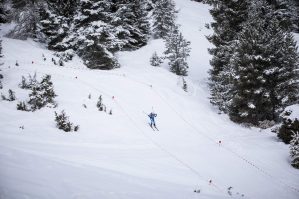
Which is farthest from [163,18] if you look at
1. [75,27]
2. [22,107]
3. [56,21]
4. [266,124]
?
[22,107]

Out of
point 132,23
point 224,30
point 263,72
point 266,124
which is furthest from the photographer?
point 132,23

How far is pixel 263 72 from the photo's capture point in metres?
23.2

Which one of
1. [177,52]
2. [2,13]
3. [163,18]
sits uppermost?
[163,18]

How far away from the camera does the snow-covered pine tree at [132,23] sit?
36188 millimetres

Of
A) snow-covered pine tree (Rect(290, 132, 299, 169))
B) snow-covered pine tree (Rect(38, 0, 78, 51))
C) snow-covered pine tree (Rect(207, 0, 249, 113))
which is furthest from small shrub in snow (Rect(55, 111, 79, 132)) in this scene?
snow-covered pine tree (Rect(38, 0, 78, 51))

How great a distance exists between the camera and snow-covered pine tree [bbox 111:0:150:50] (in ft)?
119

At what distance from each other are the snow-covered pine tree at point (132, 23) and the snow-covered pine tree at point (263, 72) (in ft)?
55.1

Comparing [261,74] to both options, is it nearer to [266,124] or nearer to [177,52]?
[266,124]

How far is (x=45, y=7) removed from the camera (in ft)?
101

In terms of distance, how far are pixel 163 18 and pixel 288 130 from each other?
2864 cm

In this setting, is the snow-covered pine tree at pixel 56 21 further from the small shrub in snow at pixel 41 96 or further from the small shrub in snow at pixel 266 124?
the small shrub in snow at pixel 266 124

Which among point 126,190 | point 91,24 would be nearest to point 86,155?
point 126,190

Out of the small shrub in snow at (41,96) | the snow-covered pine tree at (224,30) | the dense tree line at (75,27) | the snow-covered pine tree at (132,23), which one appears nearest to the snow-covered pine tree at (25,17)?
the dense tree line at (75,27)

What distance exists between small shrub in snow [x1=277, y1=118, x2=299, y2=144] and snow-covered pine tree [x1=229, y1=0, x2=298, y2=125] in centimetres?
378
